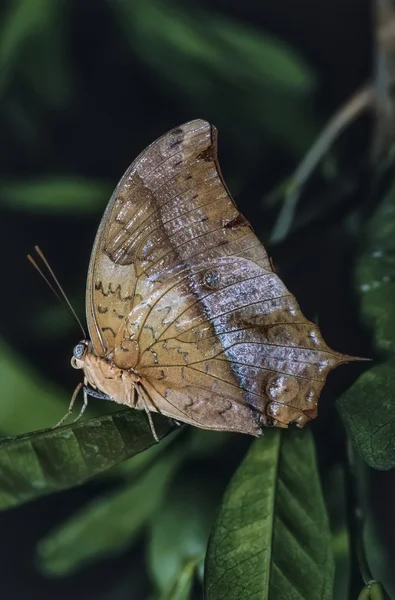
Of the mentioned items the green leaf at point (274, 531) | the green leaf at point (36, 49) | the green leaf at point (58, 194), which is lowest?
the green leaf at point (274, 531)

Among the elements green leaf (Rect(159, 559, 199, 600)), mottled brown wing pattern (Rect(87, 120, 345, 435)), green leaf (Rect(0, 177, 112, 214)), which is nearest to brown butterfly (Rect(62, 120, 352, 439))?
mottled brown wing pattern (Rect(87, 120, 345, 435))

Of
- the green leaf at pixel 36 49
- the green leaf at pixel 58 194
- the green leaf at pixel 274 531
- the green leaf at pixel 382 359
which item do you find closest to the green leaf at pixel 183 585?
the green leaf at pixel 274 531

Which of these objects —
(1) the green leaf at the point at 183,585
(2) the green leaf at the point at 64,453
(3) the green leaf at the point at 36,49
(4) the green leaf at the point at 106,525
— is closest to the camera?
(2) the green leaf at the point at 64,453

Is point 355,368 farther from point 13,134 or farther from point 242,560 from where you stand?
point 13,134

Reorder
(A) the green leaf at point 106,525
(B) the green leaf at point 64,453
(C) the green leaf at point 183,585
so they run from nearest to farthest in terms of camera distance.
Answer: (B) the green leaf at point 64,453
(C) the green leaf at point 183,585
(A) the green leaf at point 106,525

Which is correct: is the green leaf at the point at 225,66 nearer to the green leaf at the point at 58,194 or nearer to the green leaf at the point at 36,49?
the green leaf at the point at 36,49

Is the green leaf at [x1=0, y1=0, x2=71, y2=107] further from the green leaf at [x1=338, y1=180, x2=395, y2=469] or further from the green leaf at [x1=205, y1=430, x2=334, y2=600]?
the green leaf at [x1=205, y1=430, x2=334, y2=600]
